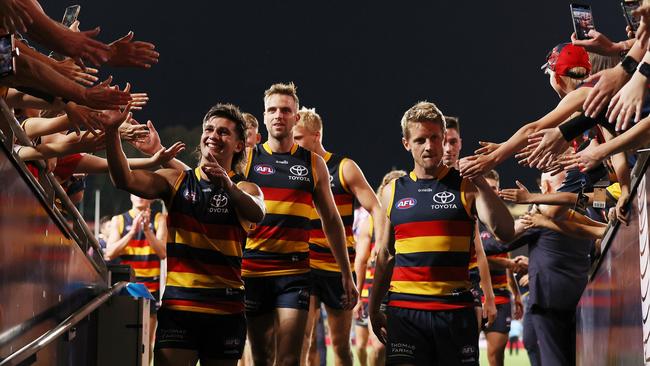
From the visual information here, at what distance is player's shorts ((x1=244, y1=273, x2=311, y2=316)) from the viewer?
631 centimetres

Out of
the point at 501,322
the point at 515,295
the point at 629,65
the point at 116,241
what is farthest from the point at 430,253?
the point at 116,241

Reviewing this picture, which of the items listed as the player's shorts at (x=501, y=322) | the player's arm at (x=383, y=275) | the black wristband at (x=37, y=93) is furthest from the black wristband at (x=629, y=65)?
the player's shorts at (x=501, y=322)

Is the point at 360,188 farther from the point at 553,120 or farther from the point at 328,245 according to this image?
the point at 553,120

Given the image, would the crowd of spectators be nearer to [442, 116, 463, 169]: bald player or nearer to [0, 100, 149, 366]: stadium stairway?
[0, 100, 149, 366]: stadium stairway

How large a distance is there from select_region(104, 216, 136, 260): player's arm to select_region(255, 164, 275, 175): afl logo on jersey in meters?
4.06

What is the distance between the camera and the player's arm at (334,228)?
6.66 metres

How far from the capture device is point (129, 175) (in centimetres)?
512

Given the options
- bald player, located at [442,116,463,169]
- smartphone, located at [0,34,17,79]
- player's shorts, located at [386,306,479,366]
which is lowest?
player's shorts, located at [386,306,479,366]

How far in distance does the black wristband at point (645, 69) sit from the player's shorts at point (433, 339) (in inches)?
83.2

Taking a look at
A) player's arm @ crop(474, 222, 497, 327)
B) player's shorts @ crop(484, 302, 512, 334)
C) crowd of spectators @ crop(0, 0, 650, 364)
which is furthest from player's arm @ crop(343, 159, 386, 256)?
player's shorts @ crop(484, 302, 512, 334)

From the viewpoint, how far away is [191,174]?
5.48m

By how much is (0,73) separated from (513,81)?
106 feet

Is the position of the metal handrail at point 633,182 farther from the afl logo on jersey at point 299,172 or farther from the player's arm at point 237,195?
the afl logo on jersey at point 299,172

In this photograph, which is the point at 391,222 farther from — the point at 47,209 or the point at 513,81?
the point at 513,81
